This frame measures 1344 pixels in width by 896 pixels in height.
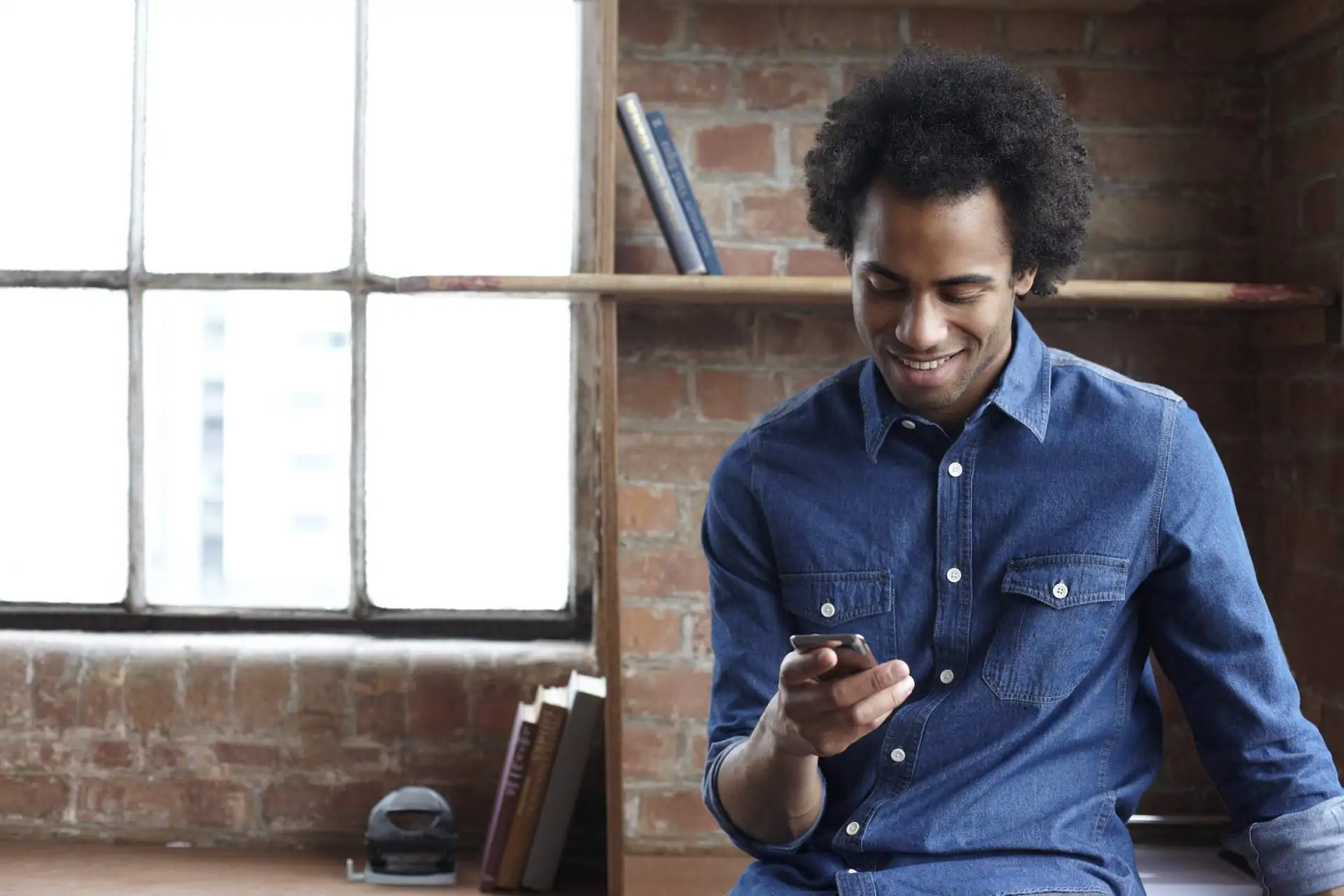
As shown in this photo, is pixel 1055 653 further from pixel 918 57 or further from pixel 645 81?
pixel 645 81

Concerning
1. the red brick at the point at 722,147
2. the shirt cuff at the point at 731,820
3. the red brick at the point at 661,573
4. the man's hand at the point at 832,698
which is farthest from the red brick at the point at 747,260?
the man's hand at the point at 832,698

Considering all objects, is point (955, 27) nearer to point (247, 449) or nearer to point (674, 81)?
point (674, 81)

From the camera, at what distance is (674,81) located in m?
2.29

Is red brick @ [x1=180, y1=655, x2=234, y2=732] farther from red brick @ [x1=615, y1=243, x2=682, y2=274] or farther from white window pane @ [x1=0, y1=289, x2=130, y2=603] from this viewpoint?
red brick @ [x1=615, y1=243, x2=682, y2=274]

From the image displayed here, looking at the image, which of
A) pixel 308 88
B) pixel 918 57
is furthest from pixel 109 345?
pixel 918 57

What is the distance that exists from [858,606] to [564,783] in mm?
1045

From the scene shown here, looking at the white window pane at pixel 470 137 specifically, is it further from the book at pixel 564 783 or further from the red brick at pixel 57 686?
the red brick at pixel 57 686

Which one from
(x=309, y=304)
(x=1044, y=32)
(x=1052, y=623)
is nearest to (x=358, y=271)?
(x=309, y=304)

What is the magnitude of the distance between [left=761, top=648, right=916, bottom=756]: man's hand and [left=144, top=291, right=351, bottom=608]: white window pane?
1596mm

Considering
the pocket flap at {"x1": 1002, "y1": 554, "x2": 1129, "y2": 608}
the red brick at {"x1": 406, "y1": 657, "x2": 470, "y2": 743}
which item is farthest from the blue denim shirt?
the red brick at {"x1": 406, "y1": 657, "x2": 470, "y2": 743}

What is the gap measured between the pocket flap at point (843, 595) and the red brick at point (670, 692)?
88 centimetres

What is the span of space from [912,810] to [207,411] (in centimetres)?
177

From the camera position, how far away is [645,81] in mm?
2289

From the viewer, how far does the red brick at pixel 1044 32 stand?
7.57 feet
